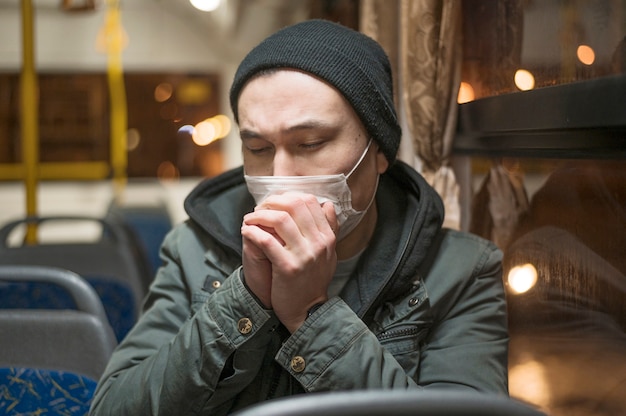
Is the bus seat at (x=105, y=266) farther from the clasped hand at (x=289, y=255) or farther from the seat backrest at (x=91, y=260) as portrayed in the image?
the clasped hand at (x=289, y=255)

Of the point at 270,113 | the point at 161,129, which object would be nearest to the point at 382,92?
→ the point at 270,113

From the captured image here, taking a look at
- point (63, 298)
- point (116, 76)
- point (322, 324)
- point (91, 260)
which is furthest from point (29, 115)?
point (322, 324)

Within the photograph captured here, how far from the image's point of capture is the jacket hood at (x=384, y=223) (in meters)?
1.32

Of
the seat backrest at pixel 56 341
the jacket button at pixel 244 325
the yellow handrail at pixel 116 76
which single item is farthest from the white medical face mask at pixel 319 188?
the yellow handrail at pixel 116 76

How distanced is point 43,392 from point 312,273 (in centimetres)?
81

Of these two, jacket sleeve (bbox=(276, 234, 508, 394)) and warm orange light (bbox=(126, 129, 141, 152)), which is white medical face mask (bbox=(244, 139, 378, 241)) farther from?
warm orange light (bbox=(126, 129, 141, 152))

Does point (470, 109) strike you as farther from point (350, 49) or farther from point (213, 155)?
point (213, 155)

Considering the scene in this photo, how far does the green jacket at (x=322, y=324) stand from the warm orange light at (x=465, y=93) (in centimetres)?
54

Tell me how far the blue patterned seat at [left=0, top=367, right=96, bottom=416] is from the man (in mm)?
285

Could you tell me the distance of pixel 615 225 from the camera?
127 centimetres

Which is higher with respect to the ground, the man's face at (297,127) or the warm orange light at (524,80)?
the warm orange light at (524,80)

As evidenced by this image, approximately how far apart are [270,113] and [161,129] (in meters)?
7.20

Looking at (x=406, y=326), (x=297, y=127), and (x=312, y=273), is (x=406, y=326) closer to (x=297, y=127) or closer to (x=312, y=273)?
(x=312, y=273)

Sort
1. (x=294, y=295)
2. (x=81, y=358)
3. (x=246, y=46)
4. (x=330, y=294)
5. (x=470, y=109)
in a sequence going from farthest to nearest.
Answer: (x=246, y=46) → (x=470, y=109) → (x=81, y=358) → (x=330, y=294) → (x=294, y=295)
